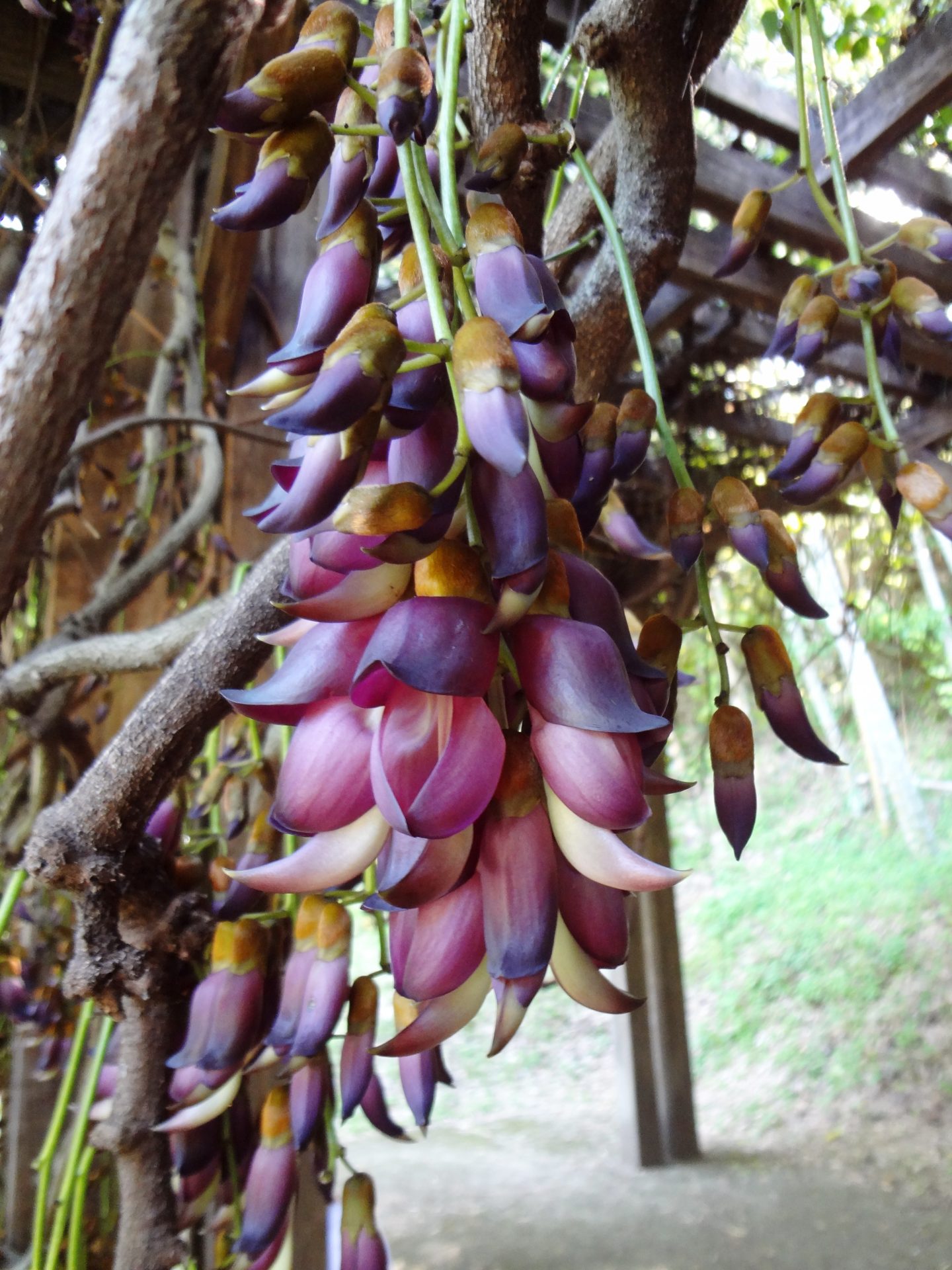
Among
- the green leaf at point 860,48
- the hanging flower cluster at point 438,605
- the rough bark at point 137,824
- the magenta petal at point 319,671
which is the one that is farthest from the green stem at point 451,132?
the green leaf at point 860,48

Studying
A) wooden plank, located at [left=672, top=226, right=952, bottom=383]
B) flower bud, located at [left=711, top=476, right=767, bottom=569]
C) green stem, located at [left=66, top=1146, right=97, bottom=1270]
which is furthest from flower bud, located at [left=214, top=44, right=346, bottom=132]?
wooden plank, located at [left=672, top=226, right=952, bottom=383]

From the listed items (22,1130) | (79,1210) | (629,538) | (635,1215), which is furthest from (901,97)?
(635,1215)

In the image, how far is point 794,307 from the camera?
540 mm

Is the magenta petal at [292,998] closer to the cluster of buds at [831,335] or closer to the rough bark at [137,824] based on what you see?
the rough bark at [137,824]

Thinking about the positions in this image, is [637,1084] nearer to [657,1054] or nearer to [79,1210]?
[657,1054]

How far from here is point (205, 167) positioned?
1.41m

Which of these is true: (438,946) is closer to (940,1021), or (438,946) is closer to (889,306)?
(889,306)

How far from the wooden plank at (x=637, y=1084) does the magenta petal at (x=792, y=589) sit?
2.36 m

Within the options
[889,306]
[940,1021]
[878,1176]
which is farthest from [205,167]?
[940,1021]

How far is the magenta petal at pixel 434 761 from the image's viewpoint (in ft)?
0.63

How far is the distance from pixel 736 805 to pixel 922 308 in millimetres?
347

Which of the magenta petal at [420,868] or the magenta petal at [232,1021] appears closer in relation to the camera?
the magenta petal at [420,868]

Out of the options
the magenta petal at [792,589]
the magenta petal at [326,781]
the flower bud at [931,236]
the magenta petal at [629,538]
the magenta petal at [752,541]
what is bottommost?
the magenta petal at [326,781]

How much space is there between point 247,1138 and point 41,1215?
140 mm
